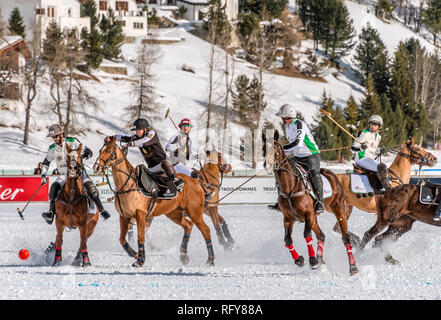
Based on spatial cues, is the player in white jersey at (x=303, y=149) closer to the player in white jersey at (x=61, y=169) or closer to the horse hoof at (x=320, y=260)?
the horse hoof at (x=320, y=260)

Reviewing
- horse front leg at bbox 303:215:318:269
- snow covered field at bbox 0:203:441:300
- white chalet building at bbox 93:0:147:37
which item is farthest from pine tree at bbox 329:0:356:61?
horse front leg at bbox 303:215:318:269

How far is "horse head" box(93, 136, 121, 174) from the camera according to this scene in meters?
11.9

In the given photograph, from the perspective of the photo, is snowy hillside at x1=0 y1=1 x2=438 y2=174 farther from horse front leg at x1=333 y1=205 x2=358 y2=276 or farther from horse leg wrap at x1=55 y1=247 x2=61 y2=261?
horse front leg at x1=333 y1=205 x2=358 y2=276

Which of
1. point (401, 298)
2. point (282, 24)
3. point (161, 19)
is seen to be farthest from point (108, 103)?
point (401, 298)

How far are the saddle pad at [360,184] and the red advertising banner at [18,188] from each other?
1164cm

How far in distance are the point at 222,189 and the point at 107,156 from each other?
1083 centimetres

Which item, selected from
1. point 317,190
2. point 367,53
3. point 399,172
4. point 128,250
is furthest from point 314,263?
point 367,53

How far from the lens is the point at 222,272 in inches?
465

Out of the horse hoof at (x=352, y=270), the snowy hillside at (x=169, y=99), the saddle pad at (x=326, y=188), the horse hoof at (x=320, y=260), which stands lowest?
the snowy hillside at (x=169, y=99)

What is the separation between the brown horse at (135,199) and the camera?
1219cm

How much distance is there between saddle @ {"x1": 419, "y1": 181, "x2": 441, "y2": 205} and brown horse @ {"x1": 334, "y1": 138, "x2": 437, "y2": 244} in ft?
4.13

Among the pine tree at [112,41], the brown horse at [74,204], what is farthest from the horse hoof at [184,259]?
the pine tree at [112,41]
